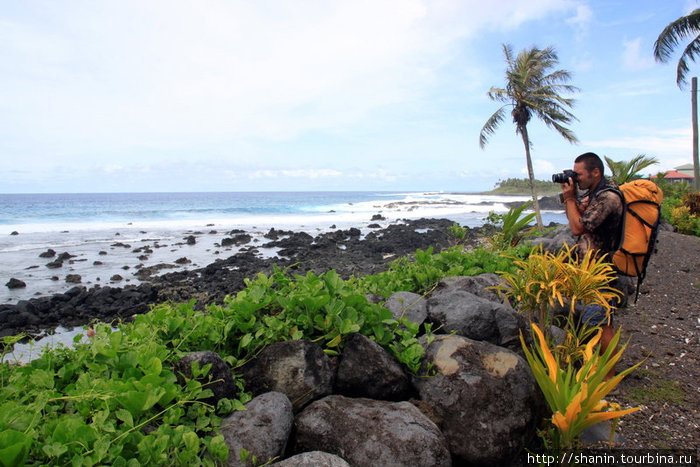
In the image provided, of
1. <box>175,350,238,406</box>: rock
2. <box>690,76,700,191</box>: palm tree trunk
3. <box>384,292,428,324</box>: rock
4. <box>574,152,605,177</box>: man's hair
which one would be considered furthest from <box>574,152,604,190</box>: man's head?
<box>690,76,700,191</box>: palm tree trunk

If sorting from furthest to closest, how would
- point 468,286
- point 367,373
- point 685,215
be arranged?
point 685,215
point 468,286
point 367,373

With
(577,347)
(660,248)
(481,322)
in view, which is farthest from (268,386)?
(660,248)

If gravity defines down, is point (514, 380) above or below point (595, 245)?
below

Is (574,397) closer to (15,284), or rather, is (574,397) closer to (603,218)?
(603,218)

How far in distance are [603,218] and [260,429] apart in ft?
10.1

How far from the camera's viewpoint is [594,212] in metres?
3.44

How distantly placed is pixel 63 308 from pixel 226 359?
10.1 metres

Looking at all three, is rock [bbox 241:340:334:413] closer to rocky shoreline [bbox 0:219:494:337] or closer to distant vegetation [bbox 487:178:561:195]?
rocky shoreline [bbox 0:219:494:337]

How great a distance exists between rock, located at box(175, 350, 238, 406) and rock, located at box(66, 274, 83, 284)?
521 inches

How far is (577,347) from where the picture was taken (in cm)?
293

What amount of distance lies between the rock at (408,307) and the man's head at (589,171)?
176cm

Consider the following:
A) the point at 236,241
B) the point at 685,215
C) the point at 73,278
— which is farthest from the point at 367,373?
the point at 236,241

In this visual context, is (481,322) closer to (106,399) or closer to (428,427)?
(428,427)

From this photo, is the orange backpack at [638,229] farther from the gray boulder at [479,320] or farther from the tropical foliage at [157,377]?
the tropical foliage at [157,377]
